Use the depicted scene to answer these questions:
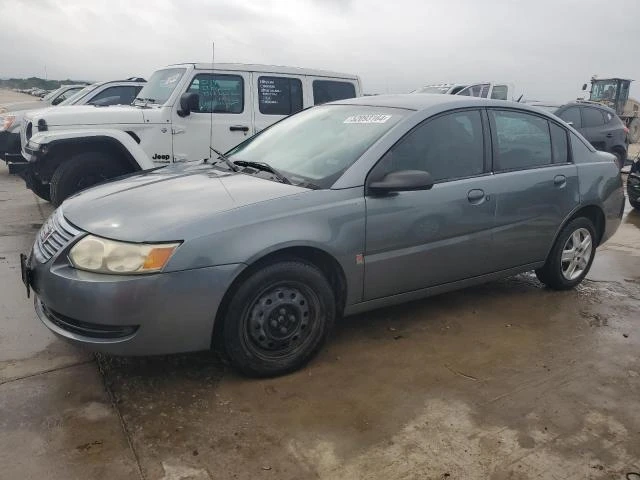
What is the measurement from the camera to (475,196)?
3.75 metres

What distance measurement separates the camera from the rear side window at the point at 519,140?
401 centimetres

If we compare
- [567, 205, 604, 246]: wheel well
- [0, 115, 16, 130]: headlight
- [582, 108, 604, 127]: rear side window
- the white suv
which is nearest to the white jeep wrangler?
the white suv

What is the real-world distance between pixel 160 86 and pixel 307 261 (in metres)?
4.86

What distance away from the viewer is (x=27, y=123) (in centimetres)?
696

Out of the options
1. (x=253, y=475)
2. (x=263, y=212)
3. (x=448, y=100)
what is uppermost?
(x=448, y=100)

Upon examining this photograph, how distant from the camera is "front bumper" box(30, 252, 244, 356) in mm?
2650

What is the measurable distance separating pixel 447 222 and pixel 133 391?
2.15m

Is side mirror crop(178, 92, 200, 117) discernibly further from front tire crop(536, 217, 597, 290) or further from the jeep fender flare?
front tire crop(536, 217, 597, 290)

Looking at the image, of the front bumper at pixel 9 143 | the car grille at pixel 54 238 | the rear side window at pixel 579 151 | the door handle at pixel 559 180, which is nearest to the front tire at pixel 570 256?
the door handle at pixel 559 180

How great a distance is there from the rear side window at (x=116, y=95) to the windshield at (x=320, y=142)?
6242mm

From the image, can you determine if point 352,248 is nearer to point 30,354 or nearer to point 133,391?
point 133,391

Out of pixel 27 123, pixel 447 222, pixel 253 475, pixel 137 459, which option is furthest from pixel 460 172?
pixel 27 123

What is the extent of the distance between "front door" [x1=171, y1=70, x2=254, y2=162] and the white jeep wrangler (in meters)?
0.01

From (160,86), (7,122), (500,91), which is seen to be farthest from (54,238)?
(500,91)
